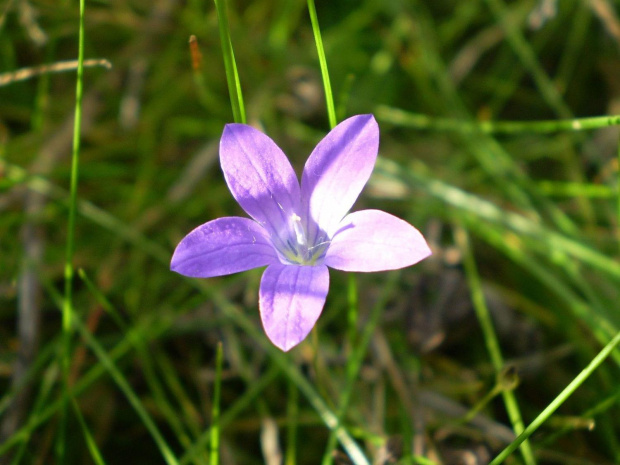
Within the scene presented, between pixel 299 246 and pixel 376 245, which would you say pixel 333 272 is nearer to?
pixel 299 246

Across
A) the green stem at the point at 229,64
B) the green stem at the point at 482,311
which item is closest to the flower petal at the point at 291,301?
the green stem at the point at 229,64

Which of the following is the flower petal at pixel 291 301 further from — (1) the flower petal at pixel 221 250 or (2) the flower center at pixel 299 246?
(2) the flower center at pixel 299 246

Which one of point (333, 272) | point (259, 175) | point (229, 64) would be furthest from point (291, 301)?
point (333, 272)

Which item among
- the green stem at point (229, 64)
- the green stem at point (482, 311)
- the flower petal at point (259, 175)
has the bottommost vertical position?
the green stem at point (482, 311)

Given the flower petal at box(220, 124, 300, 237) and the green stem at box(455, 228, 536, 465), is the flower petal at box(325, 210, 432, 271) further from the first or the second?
the green stem at box(455, 228, 536, 465)

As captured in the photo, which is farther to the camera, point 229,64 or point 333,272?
point 333,272

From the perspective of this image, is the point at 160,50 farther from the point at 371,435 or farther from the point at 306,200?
the point at 371,435
